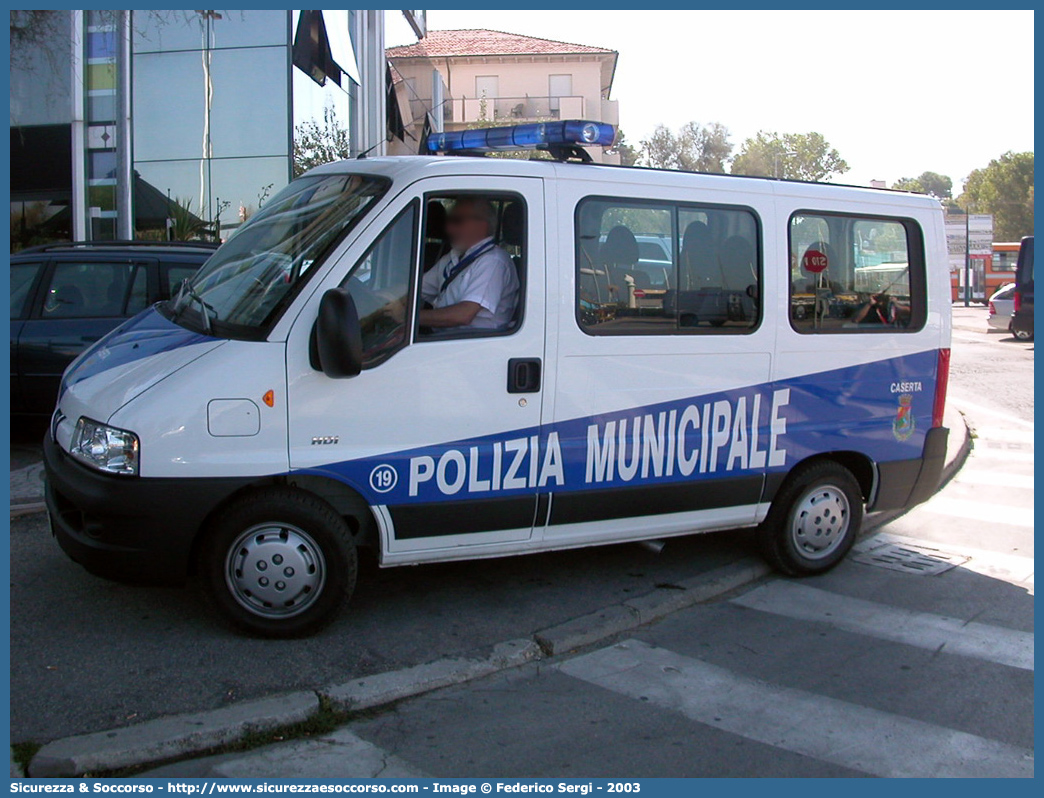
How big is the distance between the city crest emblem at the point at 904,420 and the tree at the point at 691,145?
2236 cm

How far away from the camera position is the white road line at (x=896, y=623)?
5156mm

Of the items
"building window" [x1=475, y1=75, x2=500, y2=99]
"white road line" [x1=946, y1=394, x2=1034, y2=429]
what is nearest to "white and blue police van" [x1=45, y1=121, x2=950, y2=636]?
"white road line" [x1=946, y1=394, x2=1034, y2=429]

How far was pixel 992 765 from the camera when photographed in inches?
156

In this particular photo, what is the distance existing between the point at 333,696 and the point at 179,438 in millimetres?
1315

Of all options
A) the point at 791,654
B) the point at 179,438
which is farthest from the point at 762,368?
the point at 179,438

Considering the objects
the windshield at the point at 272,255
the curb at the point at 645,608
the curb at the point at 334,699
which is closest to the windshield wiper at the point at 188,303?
the windshield at the point at 272,255

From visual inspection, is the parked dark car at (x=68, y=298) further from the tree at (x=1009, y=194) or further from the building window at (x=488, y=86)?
the tree at (x=1009, y=194)

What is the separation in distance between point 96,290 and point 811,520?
6.01 metres

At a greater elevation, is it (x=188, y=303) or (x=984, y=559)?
(x=188, y=303)

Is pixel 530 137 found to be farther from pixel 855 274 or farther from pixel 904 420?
pixel 904 420

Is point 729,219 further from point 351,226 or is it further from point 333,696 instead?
point 333,696

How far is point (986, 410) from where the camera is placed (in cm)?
1333

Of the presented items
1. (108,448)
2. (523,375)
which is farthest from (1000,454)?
(108,448)

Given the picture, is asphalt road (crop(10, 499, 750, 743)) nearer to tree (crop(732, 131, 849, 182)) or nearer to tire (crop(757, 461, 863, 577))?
tire (crop(757, 461, 863, 577))
